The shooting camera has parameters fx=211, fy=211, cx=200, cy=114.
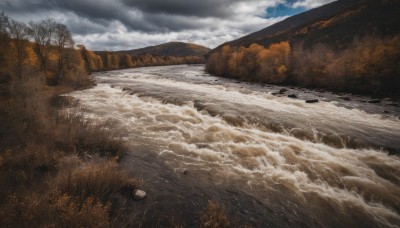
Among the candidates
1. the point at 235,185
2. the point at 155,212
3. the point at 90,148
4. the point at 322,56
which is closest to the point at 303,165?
the point at 235,185

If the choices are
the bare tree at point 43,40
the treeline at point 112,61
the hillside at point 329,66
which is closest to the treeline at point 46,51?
the bare tree at point 43,40

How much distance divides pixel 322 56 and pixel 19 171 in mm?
45364

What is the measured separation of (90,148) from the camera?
8805mm

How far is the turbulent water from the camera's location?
6512 mm

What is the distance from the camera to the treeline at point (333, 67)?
89.8 ft

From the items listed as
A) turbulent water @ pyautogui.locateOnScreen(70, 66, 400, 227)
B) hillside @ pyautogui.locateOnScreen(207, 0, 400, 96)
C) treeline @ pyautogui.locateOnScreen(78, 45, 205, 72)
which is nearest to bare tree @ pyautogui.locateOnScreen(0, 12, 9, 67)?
turbulent water @ pyautogui.locateOnScreen(70, 66, 400, 227)

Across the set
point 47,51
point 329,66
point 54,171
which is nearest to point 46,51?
point 47,51

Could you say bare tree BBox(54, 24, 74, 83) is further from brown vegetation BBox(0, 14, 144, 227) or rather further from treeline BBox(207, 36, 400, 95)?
treeline BBox(207, 36, 400, 95)

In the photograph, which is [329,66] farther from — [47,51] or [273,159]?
[47,51]

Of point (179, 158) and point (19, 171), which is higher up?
point (19, 171)

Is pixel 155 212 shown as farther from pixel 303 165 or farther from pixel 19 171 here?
pixel 303 165

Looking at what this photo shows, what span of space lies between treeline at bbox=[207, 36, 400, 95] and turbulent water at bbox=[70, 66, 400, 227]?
13.3 m

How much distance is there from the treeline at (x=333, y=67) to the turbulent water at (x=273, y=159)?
13.3 metres

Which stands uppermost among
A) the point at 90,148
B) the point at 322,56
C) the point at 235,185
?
the point at 322,56
